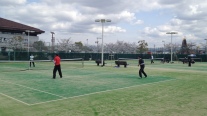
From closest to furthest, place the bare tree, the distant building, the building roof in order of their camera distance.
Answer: the bare tree < the distant building < the building roof

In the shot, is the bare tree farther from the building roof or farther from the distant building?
the building roof

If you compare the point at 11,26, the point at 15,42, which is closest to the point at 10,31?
the point at 11,26

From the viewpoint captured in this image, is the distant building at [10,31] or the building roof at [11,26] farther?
the building roof at [11,26]

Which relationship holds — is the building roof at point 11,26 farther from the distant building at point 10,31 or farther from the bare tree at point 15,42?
the bare tree at point 15,42

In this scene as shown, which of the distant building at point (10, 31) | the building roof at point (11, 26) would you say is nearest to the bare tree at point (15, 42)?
the distant building at point (10, 31)

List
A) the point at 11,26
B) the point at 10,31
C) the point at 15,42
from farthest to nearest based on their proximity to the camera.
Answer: the point at 10,31 → the point at 11,26 → the point at 15,42

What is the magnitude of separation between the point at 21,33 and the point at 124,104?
217ft

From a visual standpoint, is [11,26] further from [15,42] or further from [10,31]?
[15,42]

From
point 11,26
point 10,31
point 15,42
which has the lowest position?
point 15,42

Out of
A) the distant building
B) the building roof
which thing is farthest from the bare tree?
the building roof

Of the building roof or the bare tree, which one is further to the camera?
the building roof

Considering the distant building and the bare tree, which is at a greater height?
the distant building

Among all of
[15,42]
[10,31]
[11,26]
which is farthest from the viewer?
[10,31]

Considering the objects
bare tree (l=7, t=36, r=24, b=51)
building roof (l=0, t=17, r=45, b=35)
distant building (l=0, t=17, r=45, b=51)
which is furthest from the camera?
building roof (l=0, t=17, r=45, b=35)
